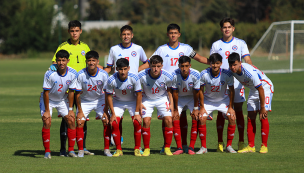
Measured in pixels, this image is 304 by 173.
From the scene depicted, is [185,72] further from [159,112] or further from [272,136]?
[272,136]

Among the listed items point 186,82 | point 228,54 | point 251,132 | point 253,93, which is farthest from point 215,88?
point 251,132

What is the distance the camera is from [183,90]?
258 inches

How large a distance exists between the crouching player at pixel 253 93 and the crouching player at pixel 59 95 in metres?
2.70

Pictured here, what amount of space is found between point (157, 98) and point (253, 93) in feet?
5.50

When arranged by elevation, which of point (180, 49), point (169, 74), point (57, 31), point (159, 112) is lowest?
point (159, 112)

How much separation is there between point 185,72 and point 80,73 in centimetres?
178

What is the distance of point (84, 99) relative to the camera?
6625 mm

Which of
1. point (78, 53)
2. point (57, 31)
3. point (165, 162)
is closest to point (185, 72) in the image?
point (165, 162)

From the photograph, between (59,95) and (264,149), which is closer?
(264,149)

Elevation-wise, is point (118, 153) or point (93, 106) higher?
point (93, 106)

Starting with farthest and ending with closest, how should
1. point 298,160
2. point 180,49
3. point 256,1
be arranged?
point 256,1 → point 180,49 → point 298,160

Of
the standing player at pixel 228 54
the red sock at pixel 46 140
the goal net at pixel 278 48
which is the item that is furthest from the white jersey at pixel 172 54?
the goal net at pixel 278 48

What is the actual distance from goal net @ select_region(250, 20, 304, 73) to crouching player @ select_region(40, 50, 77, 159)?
61.1ft

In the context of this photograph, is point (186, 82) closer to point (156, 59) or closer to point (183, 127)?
point (156, 59)
